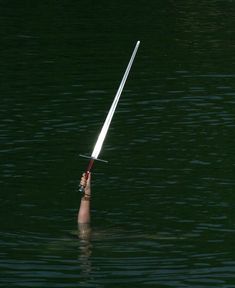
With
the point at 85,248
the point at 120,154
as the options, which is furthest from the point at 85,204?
the point at 120,154

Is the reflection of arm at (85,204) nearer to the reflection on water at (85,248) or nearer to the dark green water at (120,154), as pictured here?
the reflection on water at (85,248)

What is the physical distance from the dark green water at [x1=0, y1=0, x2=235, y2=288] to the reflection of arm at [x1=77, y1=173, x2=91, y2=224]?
58 centimetres

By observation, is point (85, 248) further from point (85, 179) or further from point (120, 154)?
point (120, 154)

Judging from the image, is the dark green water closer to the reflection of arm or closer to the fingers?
the reflection of arm

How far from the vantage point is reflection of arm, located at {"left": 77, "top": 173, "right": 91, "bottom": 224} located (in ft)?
94.9

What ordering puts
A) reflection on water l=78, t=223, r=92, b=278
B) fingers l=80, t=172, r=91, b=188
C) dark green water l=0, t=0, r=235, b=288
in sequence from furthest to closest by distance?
dark green water l=0, t=0, r=235, b=288 < fingers l=80, t=172, r=91, b=188 < reflection on water l=78, t=223, r=92, b=278

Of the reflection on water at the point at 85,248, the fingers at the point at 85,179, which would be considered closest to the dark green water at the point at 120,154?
the reflection on water at the point at 85,248

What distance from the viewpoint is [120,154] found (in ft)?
132

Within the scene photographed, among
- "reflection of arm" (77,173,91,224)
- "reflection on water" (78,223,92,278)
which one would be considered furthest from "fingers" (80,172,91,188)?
"reflection on water" (78,223,92,278)

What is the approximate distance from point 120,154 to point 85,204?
414 inches

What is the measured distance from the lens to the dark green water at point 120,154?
29031 mm

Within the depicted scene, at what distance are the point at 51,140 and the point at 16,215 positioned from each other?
9.22m

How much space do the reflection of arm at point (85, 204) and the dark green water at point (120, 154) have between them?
0.58 metres

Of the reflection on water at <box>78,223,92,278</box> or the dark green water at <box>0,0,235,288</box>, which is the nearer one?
the reflection on water at <box>78,223,92,278</box>
